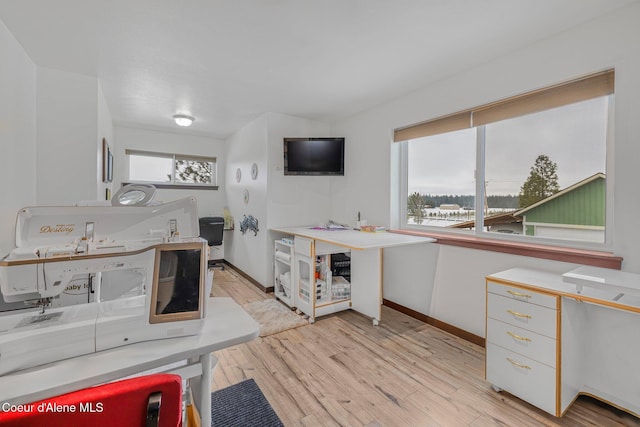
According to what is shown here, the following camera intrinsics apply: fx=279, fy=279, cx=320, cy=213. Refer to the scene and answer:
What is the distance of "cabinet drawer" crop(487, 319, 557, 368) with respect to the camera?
1.58 meters

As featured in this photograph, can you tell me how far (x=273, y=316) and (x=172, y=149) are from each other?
351 centimetres

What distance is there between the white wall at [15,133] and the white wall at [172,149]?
80.6 inches

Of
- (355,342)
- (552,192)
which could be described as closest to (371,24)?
(552,192)

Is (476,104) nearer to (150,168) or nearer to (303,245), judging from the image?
(303,245)

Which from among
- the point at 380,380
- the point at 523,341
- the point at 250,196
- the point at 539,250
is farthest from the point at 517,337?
the point at 250,196

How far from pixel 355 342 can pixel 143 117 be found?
395 cm

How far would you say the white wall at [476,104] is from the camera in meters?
1.65

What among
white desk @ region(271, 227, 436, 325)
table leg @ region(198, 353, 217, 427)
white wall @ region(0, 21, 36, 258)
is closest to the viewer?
table leg @ region(198, 353, 217, 427)

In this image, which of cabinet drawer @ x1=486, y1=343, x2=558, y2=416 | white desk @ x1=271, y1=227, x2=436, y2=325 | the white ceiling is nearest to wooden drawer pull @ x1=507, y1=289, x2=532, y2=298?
cabinet drawer @ x1=486, y1=343, x2=558, y2=416

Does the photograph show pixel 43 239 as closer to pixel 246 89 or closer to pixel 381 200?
pixel 246 89

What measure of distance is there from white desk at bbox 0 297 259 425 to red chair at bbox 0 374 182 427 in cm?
24

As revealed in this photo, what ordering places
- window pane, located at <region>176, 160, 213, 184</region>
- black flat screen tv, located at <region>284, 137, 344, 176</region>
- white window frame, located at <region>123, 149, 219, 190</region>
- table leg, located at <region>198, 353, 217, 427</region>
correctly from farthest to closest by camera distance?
window pane, located at <region>176, 160, 213, 184</region>, white window frame, located at <region>123, 149, 219, 190</region>, black flat screen tv, located at <region>284, 137, 344, 176</region>, table leg, located at <region>198, 353, 217, 427</region>

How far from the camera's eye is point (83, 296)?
1188 millimetres

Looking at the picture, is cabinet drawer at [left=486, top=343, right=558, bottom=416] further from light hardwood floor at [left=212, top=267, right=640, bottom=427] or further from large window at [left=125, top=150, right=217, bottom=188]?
large window at [left=125, top=150, right=217, bottom=188]
